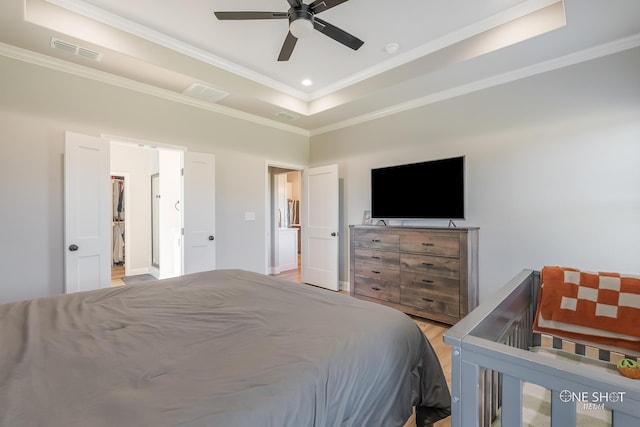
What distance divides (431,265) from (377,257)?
0.72 metres

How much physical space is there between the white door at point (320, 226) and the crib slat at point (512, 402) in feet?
12.2

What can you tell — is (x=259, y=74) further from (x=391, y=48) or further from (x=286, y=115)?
(x=391, y=48)

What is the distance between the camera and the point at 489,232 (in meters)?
3.21

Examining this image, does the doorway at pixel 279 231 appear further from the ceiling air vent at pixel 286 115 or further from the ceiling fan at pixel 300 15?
the ceiling fan at pixel 300 15

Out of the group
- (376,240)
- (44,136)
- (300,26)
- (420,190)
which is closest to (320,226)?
(376,240)

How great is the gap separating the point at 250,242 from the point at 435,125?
310cm

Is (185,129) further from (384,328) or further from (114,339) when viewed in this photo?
(384,328)

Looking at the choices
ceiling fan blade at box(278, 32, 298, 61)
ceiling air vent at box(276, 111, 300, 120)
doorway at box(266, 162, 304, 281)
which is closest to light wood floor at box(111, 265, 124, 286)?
doorway at box(266, 162, 304, 281)

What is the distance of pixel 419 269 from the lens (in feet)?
10.9

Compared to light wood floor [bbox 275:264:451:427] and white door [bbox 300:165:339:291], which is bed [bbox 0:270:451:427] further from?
white door [bbox 300:165:339:291]

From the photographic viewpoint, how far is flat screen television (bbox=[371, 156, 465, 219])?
3.32m

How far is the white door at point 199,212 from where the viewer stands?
3650 mm

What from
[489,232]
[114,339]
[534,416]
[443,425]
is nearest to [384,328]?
[534,416]

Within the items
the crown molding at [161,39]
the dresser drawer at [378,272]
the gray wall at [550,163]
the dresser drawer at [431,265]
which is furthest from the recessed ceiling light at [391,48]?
the dresser drawer at [378,272]
